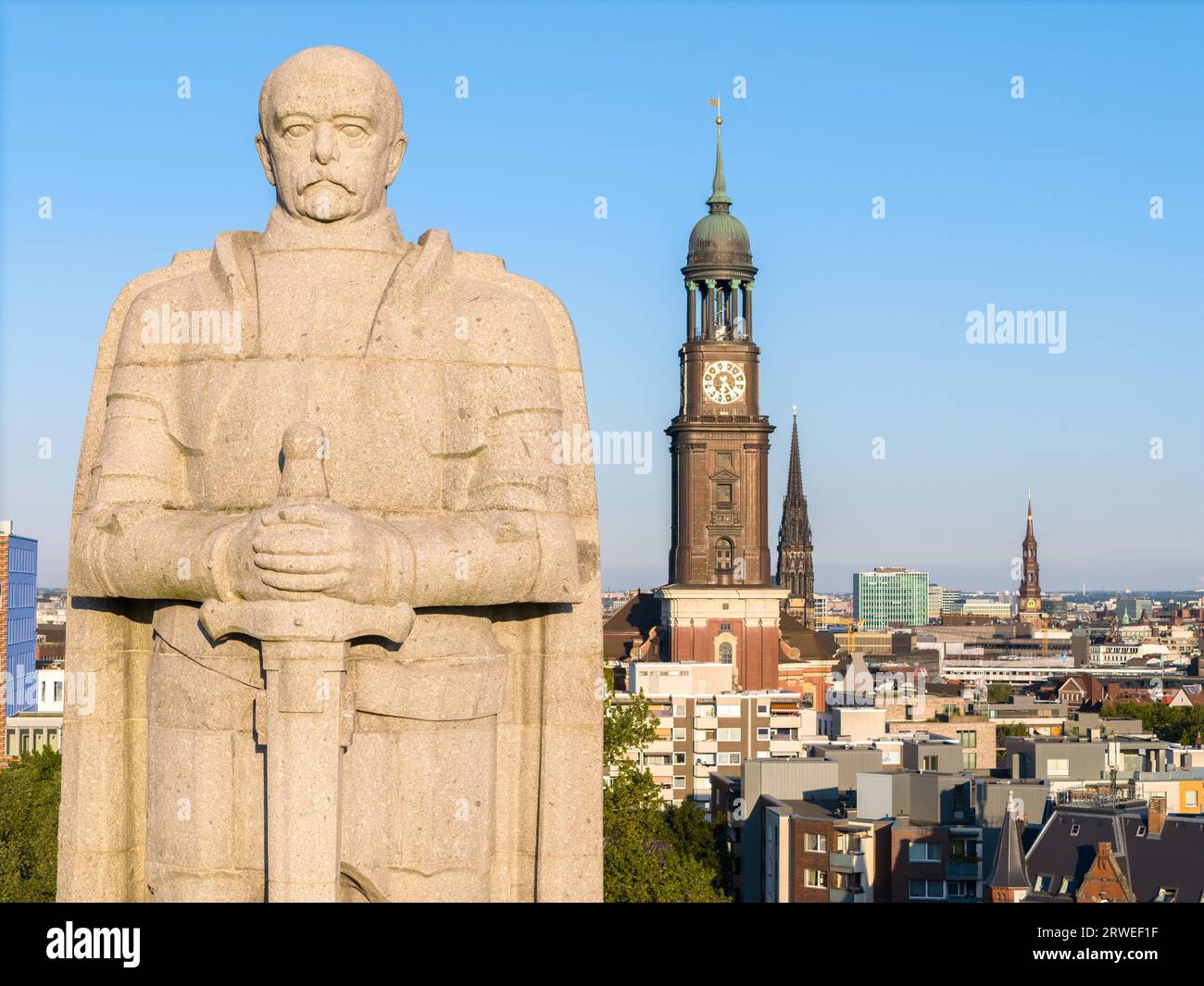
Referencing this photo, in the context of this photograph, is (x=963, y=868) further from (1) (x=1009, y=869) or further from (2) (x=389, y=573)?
(2) (x=389, y=573)

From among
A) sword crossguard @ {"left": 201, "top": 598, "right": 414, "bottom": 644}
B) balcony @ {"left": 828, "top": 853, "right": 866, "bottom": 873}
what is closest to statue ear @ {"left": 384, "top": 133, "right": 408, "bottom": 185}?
sword crossguard @ {"left": 201, "top": 598, "right": 414, "bottom": 644}

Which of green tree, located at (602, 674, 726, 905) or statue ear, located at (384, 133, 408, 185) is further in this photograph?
green tree, located at (602, 674, 726, 905)

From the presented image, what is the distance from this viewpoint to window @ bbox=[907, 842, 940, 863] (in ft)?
265

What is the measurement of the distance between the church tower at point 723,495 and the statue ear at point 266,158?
489 ft

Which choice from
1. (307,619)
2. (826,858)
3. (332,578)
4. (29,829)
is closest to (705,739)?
(826,858)

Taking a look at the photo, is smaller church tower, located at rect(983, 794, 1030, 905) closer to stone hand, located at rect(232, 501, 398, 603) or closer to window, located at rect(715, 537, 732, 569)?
stone hand, located at rect(232, 501, 398, 603)

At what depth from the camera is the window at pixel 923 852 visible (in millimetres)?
80750

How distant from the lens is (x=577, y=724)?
12.5 m

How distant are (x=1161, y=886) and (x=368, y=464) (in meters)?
66.3

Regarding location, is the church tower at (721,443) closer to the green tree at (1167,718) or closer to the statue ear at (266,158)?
the green tree at (1167,718)

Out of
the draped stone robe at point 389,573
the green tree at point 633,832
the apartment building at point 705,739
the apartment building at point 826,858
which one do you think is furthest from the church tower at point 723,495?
the draped stone robe at point 389,573

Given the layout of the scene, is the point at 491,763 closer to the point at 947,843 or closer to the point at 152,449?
the point at 152,449

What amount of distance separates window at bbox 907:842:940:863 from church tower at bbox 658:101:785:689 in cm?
7983
